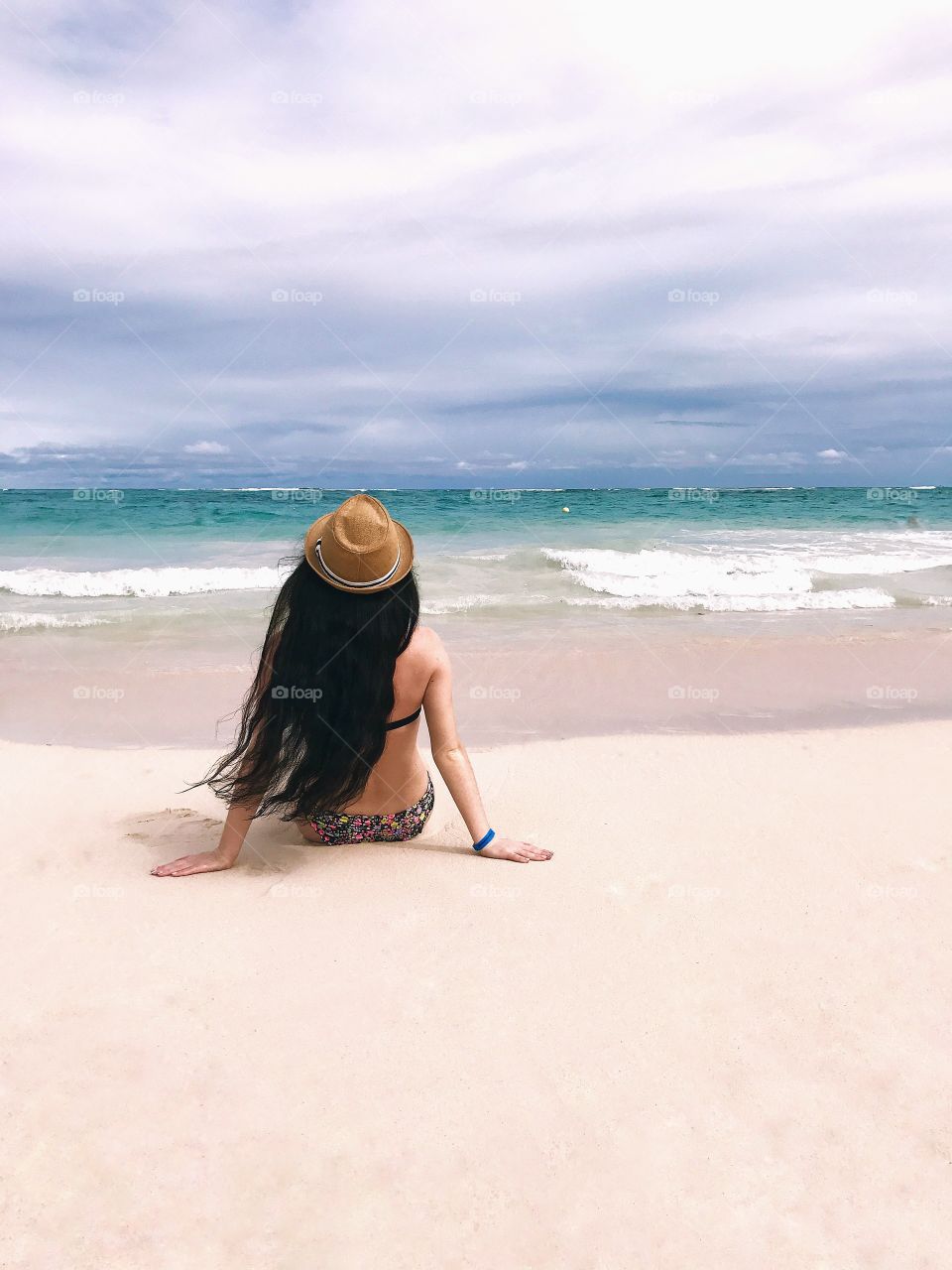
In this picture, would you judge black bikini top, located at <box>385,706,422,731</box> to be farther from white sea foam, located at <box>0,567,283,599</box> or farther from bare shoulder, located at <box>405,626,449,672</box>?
white sea foam, located at <box>0,567,283,599</box>

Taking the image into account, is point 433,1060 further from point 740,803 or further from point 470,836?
point 740,803

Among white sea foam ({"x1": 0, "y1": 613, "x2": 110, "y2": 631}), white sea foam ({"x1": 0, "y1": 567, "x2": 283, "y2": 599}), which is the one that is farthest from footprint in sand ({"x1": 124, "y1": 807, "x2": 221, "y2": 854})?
white sea foam ({"x1": 0, "y1": 567, "x2": 283, "y2": 599})

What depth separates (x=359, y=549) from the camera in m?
2.74

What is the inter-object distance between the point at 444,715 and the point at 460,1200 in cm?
156

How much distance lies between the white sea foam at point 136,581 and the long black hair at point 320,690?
909 centimetres

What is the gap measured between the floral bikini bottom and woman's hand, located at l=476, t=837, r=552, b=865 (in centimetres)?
30

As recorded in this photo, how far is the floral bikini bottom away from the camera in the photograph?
10.8ft

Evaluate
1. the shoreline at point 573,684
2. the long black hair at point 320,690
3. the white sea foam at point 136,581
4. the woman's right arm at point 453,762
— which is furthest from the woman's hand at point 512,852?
the white sea foam at point 136,581

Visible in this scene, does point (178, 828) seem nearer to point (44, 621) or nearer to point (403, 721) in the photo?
point (403, 721)

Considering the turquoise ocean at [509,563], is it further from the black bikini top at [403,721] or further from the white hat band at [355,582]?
the black bikini top at [403,721]

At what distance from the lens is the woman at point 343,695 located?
2824mm

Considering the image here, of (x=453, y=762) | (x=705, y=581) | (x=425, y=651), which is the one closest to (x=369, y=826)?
(x=453, y=762)

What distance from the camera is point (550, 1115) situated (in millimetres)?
2004

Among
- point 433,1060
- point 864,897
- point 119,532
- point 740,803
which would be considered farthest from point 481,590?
point 119,532
